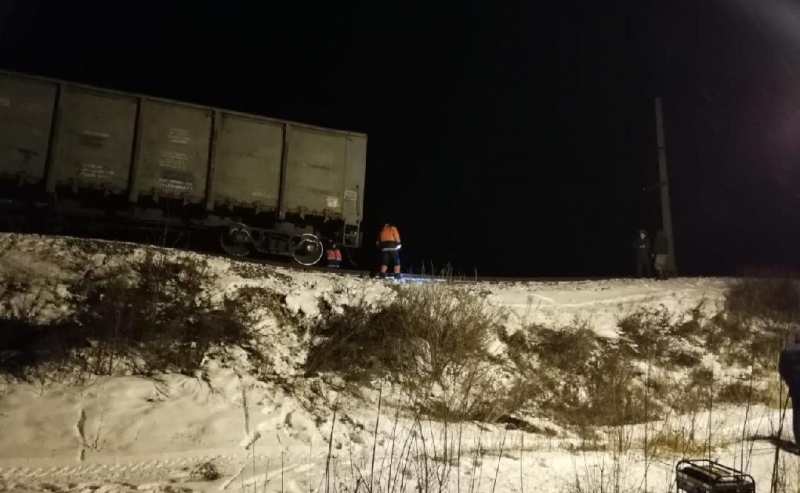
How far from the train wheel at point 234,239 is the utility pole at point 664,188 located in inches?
418

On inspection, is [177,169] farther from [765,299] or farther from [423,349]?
[765,299]

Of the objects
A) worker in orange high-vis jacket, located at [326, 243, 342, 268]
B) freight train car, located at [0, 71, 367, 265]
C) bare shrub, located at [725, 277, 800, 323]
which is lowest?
bare shrub, located at [725, 277, 800, 323]

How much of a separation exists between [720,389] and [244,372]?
7.15 m

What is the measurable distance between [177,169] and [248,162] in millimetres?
1565

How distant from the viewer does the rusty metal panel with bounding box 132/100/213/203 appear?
1234cm

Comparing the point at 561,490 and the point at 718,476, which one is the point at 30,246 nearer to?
the point at 561,490

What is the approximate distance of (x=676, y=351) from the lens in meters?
9.55

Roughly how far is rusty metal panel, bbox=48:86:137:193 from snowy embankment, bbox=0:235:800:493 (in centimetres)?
421

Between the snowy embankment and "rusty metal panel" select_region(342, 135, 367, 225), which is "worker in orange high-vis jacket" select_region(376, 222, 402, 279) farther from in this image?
the snowy embankment

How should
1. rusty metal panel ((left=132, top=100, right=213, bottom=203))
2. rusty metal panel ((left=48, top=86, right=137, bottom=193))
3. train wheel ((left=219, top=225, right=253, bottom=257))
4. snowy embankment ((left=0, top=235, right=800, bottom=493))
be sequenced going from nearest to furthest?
snowy embankment ((left=0, top=235, right=800, bottom=493)) < rusty metal panel ((left=48, top=86, right=137, bottom=193)) < rusty metal panel ((left=132, top=100, right=213, bottom=203)) < train wheel ((left=219, top=225, right=253, bottom=257))

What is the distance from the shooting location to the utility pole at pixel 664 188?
15.4 meters

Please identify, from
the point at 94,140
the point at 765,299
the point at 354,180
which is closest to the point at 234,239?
the point at 354,180

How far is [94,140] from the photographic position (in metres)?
12.0

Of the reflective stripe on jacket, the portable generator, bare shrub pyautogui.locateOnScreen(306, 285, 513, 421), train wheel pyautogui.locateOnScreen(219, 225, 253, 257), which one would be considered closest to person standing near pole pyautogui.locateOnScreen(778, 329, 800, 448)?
the portable generator
